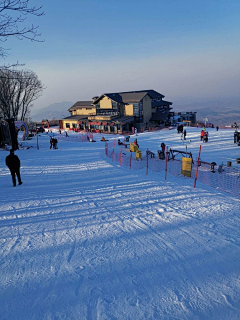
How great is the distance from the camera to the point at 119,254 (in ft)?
14.9

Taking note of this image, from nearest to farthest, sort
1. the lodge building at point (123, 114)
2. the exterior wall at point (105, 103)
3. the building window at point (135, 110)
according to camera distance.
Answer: the lodge building at point (123, 114), the building window at point (135, 110), the exterior wall at point (105, 103)

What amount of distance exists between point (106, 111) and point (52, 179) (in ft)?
134

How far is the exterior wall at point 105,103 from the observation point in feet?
160

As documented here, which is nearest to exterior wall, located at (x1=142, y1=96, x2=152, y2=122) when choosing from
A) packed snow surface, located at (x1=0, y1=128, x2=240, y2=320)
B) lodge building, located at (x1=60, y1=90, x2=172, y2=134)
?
lodge building, located at (x1=60, y1=90, x2=172, y2=134)

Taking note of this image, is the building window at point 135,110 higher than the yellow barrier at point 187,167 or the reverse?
higher

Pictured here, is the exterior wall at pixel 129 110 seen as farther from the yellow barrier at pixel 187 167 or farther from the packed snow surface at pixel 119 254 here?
the packed snow surface at pixel 119 254

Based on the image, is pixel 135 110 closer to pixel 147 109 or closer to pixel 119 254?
pixel 147 109

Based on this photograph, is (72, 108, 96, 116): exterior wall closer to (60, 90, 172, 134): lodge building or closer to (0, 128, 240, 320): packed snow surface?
(60, 90, 172, 134): lodge building

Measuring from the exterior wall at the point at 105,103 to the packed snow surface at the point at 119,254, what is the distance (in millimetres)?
42675

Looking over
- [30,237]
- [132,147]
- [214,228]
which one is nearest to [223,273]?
[214,228]

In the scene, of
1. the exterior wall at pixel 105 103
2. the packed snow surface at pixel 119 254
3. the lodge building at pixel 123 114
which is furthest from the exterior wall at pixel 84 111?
the packed snow surface at pixel 119 254

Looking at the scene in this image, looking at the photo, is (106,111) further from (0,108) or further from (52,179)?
(52,179)

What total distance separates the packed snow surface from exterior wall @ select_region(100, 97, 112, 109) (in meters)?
42.7

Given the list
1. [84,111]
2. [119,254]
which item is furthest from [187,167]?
[84,111]
